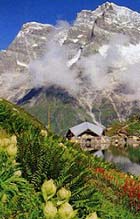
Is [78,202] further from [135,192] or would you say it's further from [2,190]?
[135,192]

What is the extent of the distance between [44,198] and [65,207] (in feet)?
1.40

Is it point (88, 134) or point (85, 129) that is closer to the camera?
point (88, 134)

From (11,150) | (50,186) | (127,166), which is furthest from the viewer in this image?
(127,166)

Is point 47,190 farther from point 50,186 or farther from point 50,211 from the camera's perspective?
point 50,211

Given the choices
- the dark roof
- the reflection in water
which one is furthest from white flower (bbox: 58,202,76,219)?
the dark roof

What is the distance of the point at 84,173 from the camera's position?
9.02 meters

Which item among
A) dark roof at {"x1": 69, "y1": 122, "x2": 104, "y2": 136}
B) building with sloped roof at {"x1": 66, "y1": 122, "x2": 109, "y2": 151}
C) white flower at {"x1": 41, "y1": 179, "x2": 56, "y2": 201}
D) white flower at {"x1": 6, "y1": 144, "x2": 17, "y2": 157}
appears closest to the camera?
white flower at {"x1": 41, "y1": 179, "x2": 56, "y2": 201}

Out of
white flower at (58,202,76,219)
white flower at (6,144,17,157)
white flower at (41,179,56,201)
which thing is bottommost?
white flower at (58,202,76,219)

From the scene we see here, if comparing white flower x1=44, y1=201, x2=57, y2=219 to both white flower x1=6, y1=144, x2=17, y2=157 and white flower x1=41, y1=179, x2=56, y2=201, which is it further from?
white flower x1=6, y1=144, x2=17, y2=157

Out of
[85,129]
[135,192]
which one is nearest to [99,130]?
[85,129]

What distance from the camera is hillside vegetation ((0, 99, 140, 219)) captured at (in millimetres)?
3996

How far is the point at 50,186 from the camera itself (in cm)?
395

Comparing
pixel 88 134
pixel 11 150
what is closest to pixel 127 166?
pixel 11 150

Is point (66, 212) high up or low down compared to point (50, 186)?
down
